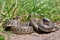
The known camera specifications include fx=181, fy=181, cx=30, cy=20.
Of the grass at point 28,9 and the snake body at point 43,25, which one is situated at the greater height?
the grass at point 28,9

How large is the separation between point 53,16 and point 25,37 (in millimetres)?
1276

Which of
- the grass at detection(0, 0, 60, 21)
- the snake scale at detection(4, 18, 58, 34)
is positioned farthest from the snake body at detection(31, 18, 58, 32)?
the grass at detection(0, 0, 60, 21)

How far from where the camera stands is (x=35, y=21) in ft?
9.80

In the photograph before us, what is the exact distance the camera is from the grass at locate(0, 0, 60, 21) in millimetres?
3139

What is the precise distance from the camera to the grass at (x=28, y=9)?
3139mm

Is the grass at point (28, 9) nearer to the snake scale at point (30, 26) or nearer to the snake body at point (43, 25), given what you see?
the snake scale at point (30, 26)

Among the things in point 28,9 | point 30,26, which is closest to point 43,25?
point 30,26

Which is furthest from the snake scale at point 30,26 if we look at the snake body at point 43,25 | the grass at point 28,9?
the grass at point 28,9

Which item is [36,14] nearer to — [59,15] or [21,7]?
[21,7]

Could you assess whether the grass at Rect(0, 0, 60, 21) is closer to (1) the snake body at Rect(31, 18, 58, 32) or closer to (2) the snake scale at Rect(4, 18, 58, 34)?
(2) the snake scale at Rect(4, 18, 58, 34)

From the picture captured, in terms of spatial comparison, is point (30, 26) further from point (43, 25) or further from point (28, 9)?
point (28, 9)

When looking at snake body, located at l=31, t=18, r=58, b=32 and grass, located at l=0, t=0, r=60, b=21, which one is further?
grass, located at l=0, t=0, r=60, b=21

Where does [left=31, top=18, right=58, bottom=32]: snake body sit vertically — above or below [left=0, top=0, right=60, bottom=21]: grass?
below

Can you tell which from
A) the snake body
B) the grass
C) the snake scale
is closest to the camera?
the snake scale
